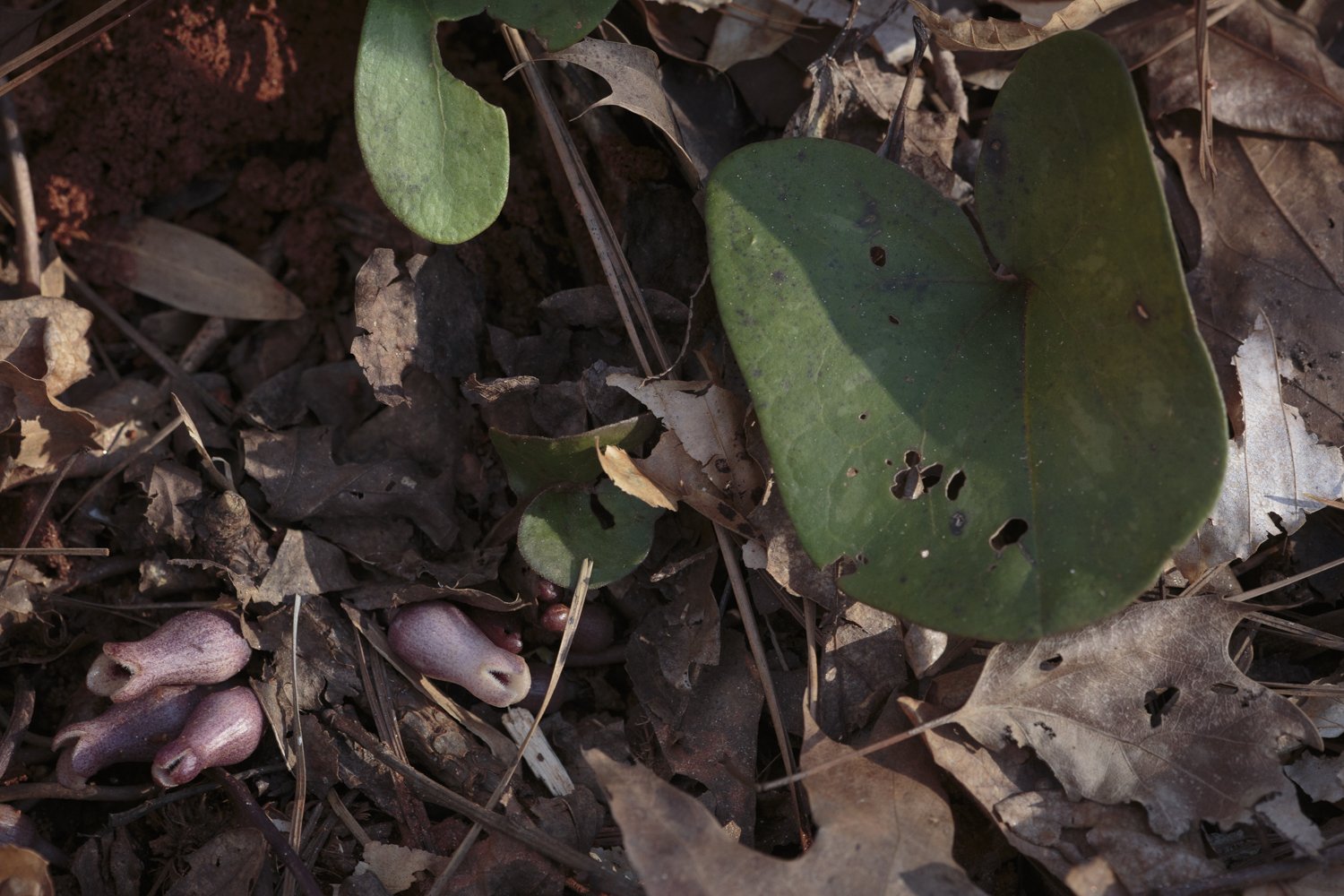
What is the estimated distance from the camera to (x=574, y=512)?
5.28 feet

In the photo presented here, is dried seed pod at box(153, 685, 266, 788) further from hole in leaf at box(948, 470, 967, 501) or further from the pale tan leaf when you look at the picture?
hole in leaf at box(948, 470, 967, 501)

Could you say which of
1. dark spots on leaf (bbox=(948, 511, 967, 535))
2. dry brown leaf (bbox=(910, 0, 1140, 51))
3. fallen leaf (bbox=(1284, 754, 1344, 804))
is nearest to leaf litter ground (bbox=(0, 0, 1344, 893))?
fallen leaf (bbox=(1284, 754, 1344, 804))

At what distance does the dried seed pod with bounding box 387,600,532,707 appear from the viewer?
1.56 meters

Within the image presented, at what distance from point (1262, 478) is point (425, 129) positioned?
1.49 metres

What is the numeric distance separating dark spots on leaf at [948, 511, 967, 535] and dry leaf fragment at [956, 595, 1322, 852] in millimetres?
218

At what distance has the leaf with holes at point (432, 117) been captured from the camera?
1521 mm

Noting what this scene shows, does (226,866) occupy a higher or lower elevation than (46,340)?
lower

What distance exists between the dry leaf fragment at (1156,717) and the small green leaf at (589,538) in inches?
22.6

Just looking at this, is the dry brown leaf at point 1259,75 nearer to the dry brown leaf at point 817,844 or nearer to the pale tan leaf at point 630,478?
the pale tan leaf at point 630,478

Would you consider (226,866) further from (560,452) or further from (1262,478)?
(1262,478)

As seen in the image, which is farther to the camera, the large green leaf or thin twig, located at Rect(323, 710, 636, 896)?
thin twig, located at Rect(323, 710, 636, 896)

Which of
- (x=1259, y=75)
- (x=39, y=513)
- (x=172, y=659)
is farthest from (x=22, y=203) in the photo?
(x=1259, y=75)

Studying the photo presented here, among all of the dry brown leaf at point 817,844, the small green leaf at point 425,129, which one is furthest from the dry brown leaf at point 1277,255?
the small green leaf at point 425,129

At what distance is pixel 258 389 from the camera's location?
1.85 meters
